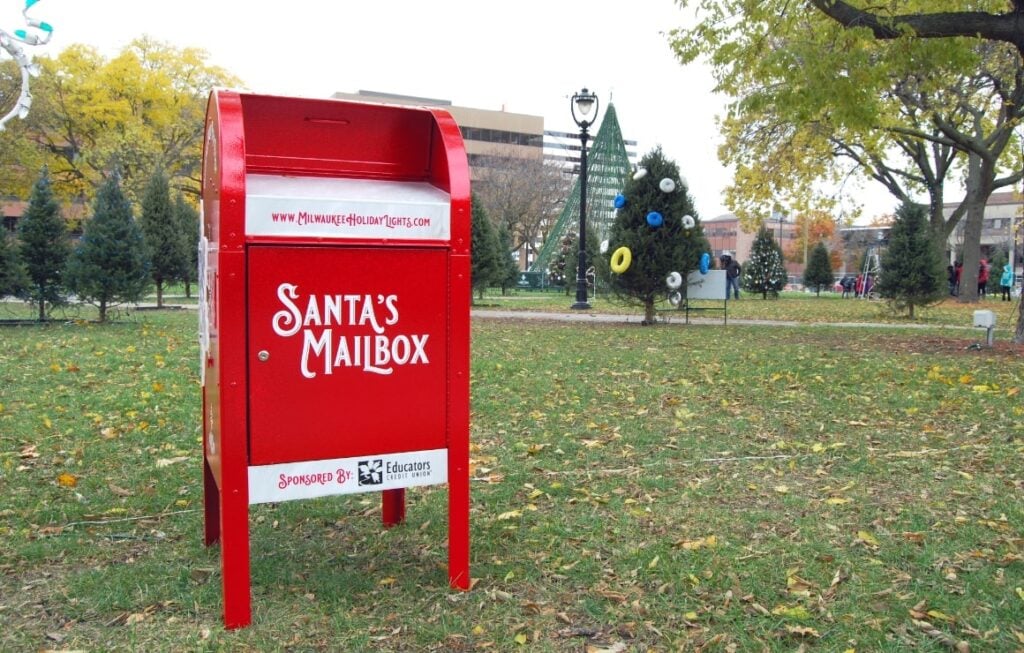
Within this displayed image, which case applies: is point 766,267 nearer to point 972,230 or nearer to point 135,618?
point 972,230

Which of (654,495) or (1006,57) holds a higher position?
(1006,57)

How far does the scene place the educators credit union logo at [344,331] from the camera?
2996 millimetres

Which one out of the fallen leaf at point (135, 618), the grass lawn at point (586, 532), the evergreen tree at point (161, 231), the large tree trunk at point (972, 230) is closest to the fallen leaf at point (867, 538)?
the grass lawn at point (586, 532)

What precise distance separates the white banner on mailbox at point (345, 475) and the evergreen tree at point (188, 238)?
19880 millimetres

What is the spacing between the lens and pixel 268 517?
4395mm

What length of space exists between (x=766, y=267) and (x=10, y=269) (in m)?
28.5

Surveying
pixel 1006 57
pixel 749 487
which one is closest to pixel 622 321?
pixel 1006 57

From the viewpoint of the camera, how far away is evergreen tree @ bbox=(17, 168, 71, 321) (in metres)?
14.6

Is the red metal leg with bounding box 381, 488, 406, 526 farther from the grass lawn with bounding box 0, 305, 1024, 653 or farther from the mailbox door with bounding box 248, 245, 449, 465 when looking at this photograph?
the mailbox door with bounding box 248, 245, 449, 465

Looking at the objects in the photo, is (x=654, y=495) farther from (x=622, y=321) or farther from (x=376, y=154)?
(x=622, y=321)

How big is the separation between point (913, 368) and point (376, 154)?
25.2ft

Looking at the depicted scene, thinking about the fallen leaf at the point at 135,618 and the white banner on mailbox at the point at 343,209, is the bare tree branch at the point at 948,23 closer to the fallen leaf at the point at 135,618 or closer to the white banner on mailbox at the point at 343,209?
the white banner on mailbox at the point at 343,209

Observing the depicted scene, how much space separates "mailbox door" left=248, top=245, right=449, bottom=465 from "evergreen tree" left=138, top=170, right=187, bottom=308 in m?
19.4

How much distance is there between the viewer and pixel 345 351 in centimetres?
309
